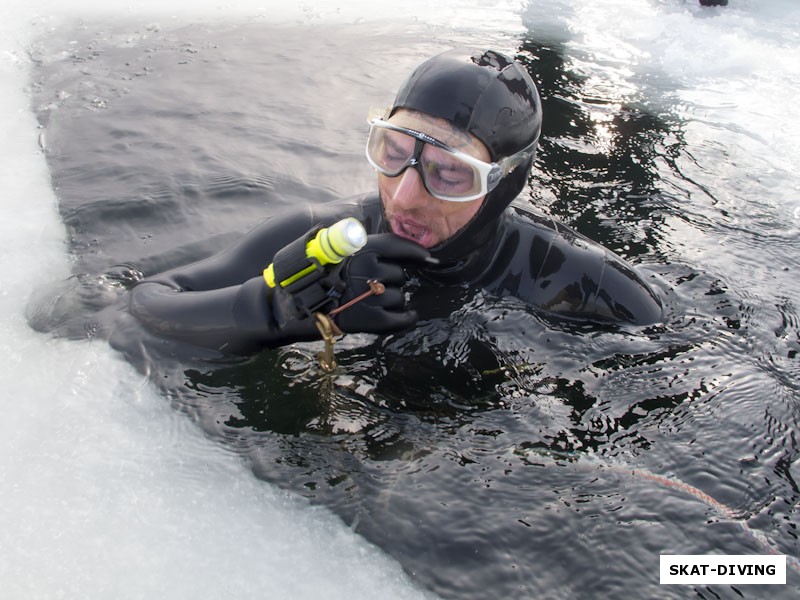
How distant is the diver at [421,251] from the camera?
254 cm

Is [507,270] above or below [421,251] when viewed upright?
below

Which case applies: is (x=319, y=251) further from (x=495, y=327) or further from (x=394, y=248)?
(x=495, y=327)

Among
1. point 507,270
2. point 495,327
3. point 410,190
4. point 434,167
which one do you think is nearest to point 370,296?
point 410,190

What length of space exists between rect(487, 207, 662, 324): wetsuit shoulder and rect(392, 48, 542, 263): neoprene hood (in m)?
0.21

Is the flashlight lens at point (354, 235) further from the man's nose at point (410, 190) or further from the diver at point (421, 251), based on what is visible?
the man's nose at point (410, 190)

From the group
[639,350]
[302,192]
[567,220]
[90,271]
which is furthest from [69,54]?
[639,350]

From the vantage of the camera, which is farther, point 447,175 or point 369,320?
point 447,175

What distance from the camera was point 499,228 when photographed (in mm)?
3207

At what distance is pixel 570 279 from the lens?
10.3 feet

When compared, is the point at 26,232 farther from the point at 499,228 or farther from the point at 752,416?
the point at 752,416

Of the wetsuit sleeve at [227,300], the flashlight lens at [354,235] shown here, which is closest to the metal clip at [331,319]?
the wetsuit sleeve at [227,300]

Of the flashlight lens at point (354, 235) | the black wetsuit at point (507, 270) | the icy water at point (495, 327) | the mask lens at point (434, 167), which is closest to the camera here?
the flashlight lens at point (354, 235)

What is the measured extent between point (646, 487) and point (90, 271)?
9.05 ft
